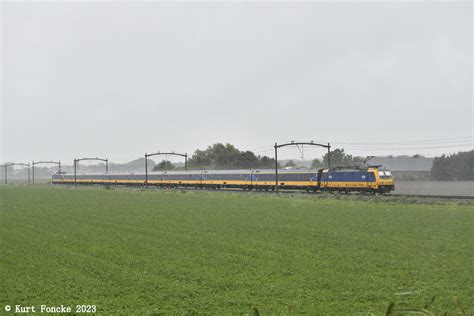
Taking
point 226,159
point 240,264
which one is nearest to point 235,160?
point 226,159

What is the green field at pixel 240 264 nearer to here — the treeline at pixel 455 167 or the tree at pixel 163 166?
the treeline at pixel 455 167

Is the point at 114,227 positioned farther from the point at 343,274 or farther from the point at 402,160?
the point at 402,160

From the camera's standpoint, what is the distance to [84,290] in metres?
11.0

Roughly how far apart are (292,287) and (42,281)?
246 inches

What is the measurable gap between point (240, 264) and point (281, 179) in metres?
44.8

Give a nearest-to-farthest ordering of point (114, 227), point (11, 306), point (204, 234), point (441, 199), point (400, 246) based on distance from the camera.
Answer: point (11, 306)
point (400, 246)
point (204, 234)
point (114, 227)
point (441, 199)

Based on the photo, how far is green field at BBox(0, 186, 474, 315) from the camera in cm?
1026

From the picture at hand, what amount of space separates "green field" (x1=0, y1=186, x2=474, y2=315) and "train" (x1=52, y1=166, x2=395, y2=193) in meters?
20.1

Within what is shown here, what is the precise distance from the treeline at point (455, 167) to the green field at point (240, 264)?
173ft

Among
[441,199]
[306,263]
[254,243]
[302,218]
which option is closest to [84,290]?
[306,263]

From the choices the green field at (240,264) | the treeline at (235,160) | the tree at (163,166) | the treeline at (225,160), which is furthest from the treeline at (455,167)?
the tree at (163,166)

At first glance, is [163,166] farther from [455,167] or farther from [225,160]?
[455,167]

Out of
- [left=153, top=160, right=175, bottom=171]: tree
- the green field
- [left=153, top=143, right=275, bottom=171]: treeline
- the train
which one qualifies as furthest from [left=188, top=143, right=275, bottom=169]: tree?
the green field

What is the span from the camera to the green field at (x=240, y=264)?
404 inches
